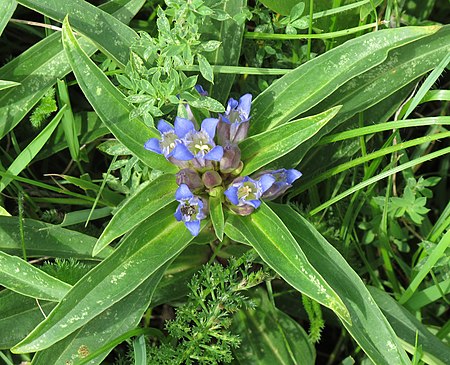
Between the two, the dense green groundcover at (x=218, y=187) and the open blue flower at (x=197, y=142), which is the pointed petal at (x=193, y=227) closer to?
the dense green groundcover at (x=218, y=187)

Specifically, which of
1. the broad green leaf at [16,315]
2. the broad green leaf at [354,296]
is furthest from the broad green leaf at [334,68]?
Result: the broad green leaf at [16,315]

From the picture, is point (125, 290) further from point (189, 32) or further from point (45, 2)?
point (45, 2)

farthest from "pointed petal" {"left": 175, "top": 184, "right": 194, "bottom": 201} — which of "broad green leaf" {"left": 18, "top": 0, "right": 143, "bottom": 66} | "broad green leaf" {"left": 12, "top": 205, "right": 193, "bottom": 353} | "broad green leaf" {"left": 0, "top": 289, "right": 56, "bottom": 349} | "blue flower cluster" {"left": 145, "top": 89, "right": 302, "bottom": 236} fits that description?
"broad green leaf" {"left": 0, "top": 289, "right": 56, "bottom": 349}

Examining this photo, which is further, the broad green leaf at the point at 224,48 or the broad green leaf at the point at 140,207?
the broad green leaf at the point at 224,48

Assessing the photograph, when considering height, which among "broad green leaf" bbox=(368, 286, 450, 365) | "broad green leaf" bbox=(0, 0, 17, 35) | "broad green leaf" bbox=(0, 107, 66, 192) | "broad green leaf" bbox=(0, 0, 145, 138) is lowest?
"broad green leaf" bbox=(368, 286, 450, 365)

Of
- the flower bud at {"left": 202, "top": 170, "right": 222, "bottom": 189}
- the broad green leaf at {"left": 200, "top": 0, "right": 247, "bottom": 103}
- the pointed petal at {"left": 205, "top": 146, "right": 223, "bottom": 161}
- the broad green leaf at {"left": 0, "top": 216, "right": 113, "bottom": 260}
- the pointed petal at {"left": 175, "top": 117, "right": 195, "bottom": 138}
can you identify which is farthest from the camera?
the broad green leaf at {"left": 200, "top": 0, "right": 247, "bottom": 103}

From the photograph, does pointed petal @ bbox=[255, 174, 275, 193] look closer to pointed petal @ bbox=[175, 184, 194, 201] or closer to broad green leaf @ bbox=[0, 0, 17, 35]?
pointed petal @ bbox=[175, 184, 194, 201]
